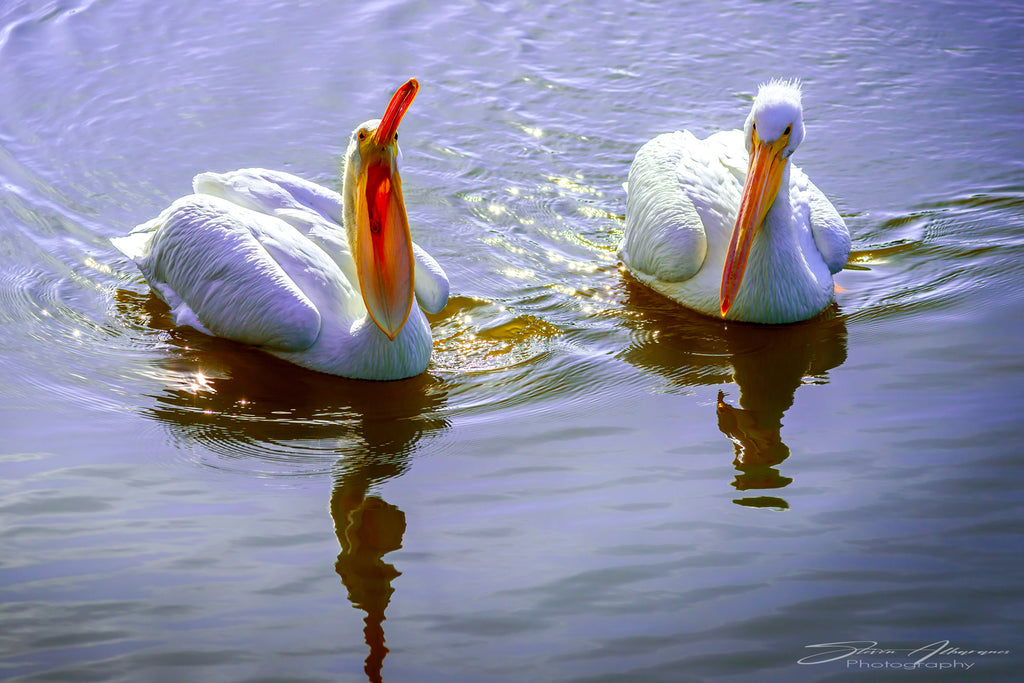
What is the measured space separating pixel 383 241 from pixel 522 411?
79 centimetres

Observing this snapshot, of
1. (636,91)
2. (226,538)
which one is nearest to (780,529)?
(226,538)

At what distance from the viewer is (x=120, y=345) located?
14.3 feet

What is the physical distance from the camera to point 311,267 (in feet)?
13.8

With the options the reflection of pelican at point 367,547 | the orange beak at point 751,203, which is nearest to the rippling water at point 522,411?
the reflection of pelican at point 367,547

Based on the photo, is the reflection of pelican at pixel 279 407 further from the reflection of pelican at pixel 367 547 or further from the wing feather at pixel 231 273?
the reflection of pelican at pixel 367 547

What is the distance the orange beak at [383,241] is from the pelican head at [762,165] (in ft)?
4.29

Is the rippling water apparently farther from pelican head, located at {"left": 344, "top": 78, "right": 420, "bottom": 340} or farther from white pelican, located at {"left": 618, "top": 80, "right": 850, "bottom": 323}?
pelican head, located at {"left": 344, "top": 78, "right": 420, "bottom": 340}

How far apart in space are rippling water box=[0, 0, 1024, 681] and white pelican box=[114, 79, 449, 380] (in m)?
0.15

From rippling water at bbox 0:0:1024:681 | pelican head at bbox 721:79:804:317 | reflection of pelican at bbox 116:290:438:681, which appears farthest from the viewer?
pelican head at bbox 721:79:804:317

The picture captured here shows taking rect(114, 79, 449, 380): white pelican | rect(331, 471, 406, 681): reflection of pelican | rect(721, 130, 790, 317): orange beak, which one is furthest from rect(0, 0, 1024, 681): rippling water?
rect(721, 130, 790, 317): orange beak

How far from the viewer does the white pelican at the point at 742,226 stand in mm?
4266

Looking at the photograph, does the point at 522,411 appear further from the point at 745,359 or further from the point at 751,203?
the point at 751,203

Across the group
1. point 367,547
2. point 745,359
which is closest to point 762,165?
point 745,359

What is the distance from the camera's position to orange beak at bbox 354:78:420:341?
3732 mm
